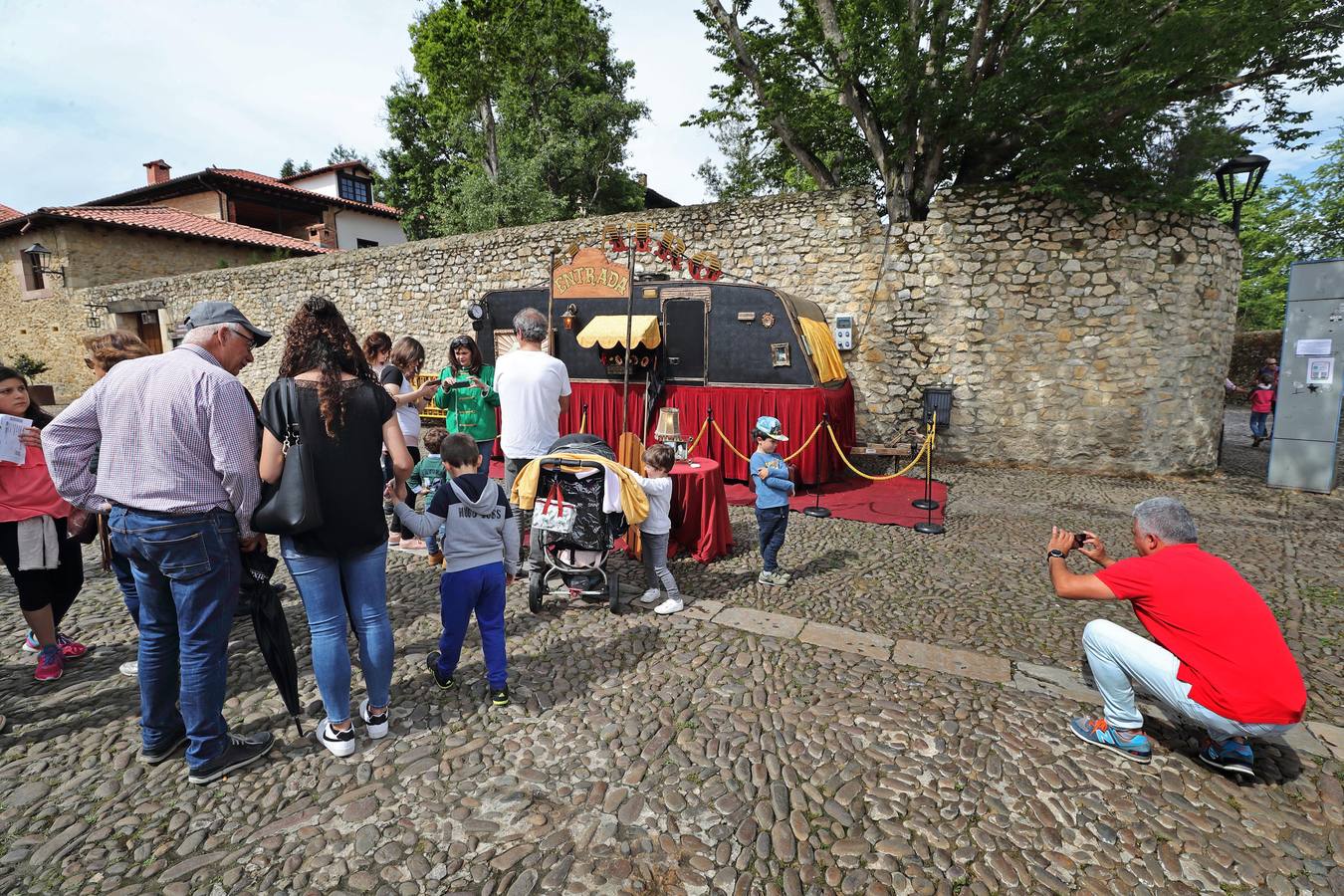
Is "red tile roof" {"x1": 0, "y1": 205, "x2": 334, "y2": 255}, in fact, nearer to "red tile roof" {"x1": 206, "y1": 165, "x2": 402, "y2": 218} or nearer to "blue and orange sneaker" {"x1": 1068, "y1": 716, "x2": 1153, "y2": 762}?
"red tile roof" {"x1": 206, "y1": 165, "x2": 402, "y2": 218}

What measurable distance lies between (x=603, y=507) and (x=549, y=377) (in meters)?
0.99

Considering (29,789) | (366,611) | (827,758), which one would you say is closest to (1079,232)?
(827,758)

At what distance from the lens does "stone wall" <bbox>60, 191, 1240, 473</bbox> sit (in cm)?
853

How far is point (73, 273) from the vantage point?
19.1 meters

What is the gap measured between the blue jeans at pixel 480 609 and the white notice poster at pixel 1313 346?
32.6ft

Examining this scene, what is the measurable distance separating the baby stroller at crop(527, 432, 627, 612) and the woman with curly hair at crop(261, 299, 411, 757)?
59.5 inches

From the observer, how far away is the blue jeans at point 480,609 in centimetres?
301

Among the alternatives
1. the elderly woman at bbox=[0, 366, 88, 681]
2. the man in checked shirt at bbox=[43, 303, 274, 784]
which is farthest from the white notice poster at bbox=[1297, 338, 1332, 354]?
the elderly woman at bbox=[0, 366, 88, 681]

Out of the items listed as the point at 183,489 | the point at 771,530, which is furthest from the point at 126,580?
the point at 771,530

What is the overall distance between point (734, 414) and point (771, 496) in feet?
10.3

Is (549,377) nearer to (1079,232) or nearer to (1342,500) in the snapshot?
(1079,232)

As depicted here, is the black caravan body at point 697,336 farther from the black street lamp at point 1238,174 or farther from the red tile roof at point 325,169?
the red tile roof at point 325,169

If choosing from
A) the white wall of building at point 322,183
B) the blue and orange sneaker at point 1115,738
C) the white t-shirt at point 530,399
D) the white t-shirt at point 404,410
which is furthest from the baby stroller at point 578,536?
the white wall of building at point 322,183

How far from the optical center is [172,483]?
2330mm
